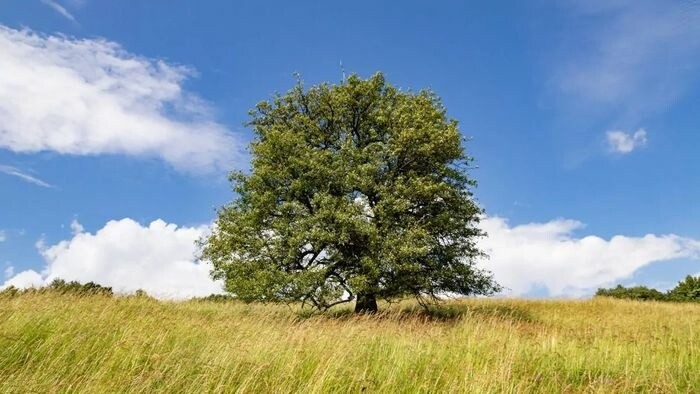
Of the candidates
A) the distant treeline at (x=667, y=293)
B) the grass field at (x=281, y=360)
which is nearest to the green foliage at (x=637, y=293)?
the distant treeline at (x=667, y=293)

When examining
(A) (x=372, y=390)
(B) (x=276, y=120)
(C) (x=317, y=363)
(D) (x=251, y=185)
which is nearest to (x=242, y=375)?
(C) (x=317, y=363)

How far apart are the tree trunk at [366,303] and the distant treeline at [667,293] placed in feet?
97.3

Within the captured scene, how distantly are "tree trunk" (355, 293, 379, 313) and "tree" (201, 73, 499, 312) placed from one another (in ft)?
0.17

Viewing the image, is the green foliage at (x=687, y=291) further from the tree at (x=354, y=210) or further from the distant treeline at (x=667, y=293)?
→ the tree at (x=354, y=210)

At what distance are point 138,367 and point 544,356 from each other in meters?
8.23

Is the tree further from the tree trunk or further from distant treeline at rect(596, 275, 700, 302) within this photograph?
distant treeline at rect(596, 275, 700, 302)

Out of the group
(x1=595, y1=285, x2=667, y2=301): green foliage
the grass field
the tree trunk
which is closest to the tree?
the tree trunk

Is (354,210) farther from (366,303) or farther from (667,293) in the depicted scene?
(667,293)

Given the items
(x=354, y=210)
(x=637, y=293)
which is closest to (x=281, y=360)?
(x=354, y=210)

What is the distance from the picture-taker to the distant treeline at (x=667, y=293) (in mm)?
44219

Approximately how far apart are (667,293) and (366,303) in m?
36.5

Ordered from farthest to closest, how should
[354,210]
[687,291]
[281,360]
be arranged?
[687,291] → [354,210] → [281,360]

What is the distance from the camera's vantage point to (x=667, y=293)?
4659cm

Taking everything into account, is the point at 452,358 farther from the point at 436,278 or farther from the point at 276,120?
the point at 276,120
